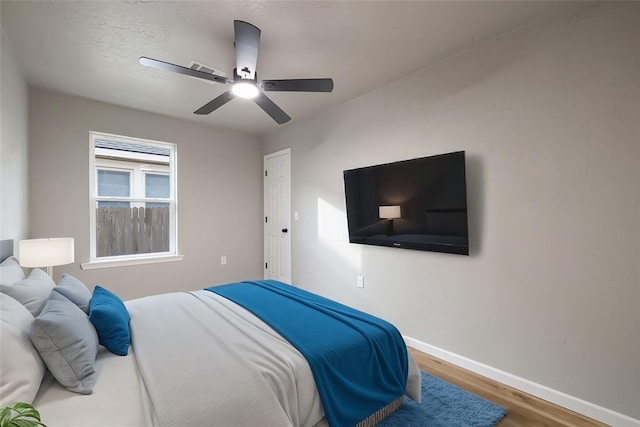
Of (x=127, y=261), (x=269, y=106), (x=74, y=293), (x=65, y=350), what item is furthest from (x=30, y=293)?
(x=127, y=261)

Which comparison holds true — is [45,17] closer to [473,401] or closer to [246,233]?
[246,233]

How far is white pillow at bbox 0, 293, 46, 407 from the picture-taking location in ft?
3.38

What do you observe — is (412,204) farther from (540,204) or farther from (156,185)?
(156,185)

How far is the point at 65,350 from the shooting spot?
124cm

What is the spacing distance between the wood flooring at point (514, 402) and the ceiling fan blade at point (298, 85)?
241 centimetres

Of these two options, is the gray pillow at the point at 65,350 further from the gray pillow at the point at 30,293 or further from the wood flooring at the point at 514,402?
the wood flooring at the point at 514,402

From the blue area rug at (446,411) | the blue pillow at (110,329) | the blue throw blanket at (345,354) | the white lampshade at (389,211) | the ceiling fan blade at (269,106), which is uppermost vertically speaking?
the ceiling fan blade at (269,106)

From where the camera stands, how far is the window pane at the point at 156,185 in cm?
419

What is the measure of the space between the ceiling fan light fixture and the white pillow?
1.72 meters

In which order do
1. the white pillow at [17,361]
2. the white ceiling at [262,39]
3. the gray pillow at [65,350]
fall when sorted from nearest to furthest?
1. the white pillow at [17,361]
2. the gray pillow at [65,350]
3. the white ceiling at [262,39]

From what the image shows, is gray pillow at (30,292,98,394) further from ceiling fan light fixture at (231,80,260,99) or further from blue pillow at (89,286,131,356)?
ceiling fan light fixture at (231,80,260,99)

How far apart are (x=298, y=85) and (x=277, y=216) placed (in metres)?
2.77

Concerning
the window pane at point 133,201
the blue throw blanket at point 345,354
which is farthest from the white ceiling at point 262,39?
the blue throw blanket at point 345,354

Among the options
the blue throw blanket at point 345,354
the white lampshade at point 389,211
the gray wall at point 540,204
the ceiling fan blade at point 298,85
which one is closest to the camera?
the blue throw blanket at point 345,354
